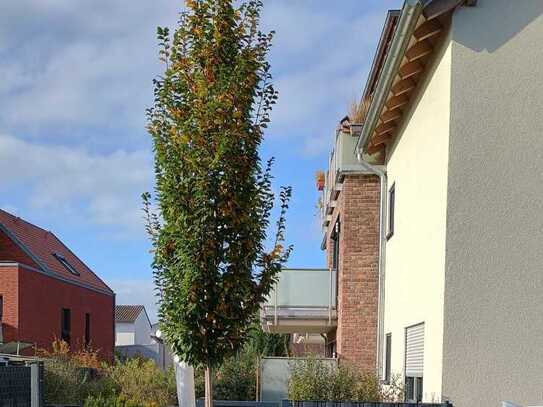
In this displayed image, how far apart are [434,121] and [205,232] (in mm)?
3877

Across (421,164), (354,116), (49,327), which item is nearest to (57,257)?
(49,327)

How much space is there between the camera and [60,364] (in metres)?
16.5

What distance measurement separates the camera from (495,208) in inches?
319

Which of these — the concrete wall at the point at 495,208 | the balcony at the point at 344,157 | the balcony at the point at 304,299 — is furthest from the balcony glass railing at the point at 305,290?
the concrete wall at the point at 495,208

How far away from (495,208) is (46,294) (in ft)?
76.9

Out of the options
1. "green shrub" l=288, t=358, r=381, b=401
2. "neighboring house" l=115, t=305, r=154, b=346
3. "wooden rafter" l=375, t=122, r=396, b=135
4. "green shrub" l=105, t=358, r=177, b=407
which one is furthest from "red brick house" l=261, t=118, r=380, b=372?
"neighboring house" l=115, t=305, r=154, b=346

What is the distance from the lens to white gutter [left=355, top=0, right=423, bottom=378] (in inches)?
329

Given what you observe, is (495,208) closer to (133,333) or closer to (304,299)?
(304,299)

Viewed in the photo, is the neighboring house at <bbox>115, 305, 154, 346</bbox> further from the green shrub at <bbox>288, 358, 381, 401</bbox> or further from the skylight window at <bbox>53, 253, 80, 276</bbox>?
the green shrub at <bbox>288, 358, 381, 401</bbox>

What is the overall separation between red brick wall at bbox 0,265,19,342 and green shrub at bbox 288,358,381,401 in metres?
16.1

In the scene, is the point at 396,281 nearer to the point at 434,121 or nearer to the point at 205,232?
the point at 434,121

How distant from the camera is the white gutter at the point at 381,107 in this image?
837 centimetres

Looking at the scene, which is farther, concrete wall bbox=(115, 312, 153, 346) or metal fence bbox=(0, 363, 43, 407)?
concrete wall bbox=(115, 312, 153, 346)

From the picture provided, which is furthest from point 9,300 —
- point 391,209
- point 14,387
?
point 14,387
